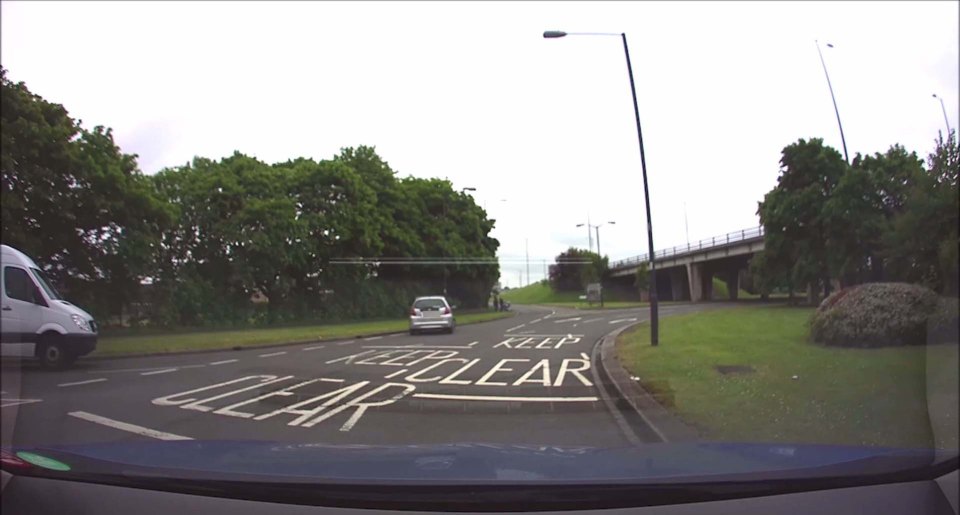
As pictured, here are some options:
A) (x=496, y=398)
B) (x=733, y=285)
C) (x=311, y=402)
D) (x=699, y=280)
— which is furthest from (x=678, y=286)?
(x=311, y=402)

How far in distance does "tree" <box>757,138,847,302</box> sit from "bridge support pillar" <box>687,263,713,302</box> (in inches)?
1071

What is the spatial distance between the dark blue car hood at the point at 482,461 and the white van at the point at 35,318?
1.47 meters

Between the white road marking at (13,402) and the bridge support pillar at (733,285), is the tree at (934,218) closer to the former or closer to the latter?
the white road marking at (13,402)

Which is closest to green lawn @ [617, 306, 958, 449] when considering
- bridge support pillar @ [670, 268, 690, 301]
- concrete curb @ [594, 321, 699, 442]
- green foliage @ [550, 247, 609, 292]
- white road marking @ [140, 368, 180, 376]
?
concrete curb @ [594, 321, 699, 442]

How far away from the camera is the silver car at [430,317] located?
2381cm

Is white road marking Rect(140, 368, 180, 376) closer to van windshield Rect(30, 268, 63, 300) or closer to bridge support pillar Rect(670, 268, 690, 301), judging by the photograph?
van windshield Rect(30, 268, 63, 300)

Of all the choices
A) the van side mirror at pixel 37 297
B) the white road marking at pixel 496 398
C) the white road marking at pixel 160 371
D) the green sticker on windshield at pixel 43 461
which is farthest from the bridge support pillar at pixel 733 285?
the green sticker on windshield at pixel 43 461

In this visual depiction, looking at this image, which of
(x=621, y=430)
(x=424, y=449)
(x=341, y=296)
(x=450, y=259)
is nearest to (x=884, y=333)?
(x=621, y=430)

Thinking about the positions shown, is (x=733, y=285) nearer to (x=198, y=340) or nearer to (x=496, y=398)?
(x=198, y=340)

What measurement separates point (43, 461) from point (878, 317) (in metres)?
12.6

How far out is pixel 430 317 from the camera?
→ 23.9 metres

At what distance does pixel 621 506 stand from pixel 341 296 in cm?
3425

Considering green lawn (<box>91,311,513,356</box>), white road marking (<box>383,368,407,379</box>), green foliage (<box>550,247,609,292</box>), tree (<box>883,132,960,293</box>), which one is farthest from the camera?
green foliage (<box>550,247,609,292</box>)

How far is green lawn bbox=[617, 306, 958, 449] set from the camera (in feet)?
19.5
